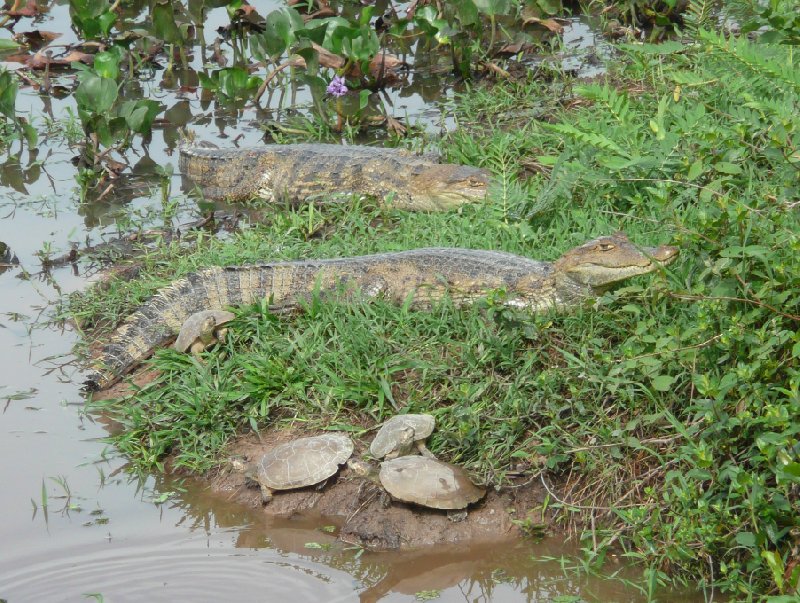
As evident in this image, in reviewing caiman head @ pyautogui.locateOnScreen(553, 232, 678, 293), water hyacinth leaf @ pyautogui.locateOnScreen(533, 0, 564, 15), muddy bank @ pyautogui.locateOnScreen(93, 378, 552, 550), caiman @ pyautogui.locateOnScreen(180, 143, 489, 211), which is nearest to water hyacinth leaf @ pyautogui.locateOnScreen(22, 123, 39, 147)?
caiman @ pyautogui.locateOnScreen(180, 143, 489, 211)

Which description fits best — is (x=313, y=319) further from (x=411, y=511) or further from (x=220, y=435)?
(x=411, y=511)

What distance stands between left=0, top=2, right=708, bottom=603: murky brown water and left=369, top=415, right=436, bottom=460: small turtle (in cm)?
41

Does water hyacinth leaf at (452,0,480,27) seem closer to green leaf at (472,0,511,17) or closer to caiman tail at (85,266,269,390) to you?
green leaf at (472,0,511,17)

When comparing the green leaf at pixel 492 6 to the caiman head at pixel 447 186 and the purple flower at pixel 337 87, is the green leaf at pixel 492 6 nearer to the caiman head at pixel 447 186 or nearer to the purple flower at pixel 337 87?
the purple flower at pixel 337 87

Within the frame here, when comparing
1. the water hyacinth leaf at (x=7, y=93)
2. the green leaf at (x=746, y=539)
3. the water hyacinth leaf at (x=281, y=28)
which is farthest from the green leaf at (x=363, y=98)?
the green leaf at (x=746, y=539)

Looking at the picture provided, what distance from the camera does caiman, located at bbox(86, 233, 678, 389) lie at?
5047 millimetres

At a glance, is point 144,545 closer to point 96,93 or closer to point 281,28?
point 96,93

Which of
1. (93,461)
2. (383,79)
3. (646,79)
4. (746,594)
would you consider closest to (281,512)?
(93,461)

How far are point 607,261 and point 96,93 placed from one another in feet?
14.6

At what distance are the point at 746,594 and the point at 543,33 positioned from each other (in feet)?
22.3

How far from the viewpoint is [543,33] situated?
31.0ft

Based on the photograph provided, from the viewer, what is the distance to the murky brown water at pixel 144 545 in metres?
3.94

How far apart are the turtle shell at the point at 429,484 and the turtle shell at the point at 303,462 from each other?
→ 0.27 meters

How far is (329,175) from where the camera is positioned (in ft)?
24.9
